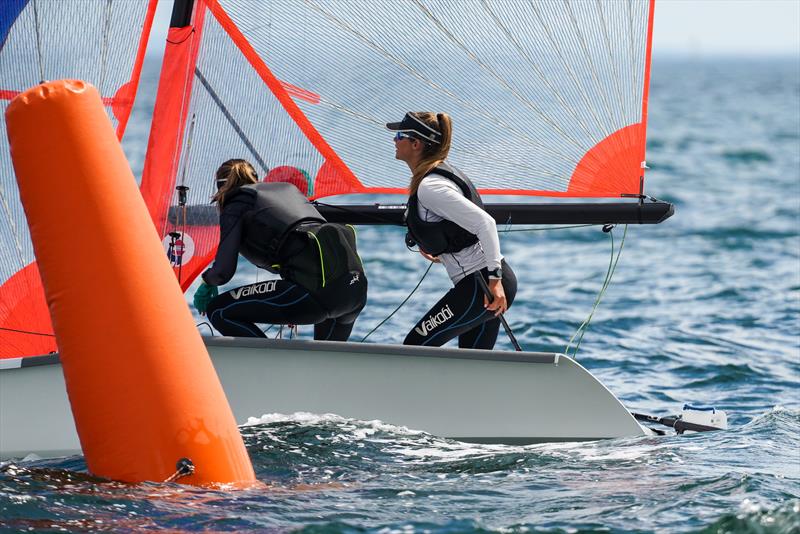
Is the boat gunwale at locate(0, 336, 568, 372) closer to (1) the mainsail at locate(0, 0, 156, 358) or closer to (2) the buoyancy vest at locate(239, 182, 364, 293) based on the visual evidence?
(2) the buoyancy vest at locate(239, 182, 364, 293)

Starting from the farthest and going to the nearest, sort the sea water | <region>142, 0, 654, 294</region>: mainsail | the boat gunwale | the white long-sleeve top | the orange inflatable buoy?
1. <region>142, 0, 654, 294</region>: mainsail
2. the boat gunwale
3. the white long-sleeve top
4. the orange inflatable buoy
5. the sea water

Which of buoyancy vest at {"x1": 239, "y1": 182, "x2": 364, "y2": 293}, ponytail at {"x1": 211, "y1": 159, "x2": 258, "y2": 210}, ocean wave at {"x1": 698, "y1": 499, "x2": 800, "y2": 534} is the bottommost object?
ocean wave at {"x1": 698, "y1": 499, "x2": 800, "y2": 534}

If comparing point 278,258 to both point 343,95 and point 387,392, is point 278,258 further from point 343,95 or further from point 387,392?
point 343,95

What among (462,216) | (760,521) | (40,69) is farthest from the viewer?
(40,69)

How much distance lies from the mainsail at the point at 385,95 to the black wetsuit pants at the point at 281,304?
0.71 m

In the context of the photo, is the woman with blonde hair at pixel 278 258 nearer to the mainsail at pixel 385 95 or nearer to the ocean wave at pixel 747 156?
the mainsail at pixel 385 95

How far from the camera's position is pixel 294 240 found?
5.03 metres

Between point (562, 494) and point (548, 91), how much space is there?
89.4 inches

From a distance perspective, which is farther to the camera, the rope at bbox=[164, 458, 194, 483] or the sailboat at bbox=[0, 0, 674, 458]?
the sailboat at bbox=[0, 0, 674, 458]

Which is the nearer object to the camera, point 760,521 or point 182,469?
point 760,521

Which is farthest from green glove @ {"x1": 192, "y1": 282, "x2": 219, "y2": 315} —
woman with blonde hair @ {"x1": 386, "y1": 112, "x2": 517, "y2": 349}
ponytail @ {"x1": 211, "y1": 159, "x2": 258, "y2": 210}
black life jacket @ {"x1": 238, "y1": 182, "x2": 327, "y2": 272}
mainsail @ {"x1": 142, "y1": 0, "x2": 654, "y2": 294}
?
woman with blonde hair @ {"x1": 386, "y1": 112, "x2": 517, "y2": 349}

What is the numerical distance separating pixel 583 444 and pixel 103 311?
6.57 feet

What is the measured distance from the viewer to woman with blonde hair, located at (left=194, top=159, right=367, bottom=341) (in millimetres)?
5004

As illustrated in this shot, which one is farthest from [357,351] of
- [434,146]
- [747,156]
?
[747,156]
